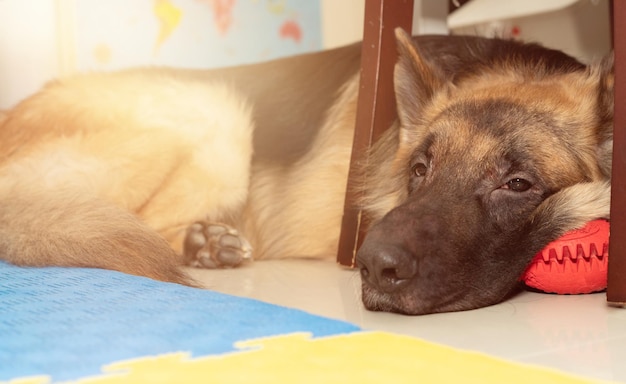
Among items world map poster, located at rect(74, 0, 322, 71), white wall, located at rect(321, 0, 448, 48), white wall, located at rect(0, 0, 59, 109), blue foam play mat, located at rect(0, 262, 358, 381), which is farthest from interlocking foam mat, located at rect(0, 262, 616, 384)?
white wall, located at rect(321, 0, 448, 48)

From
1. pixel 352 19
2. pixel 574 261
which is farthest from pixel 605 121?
pixel 352 19

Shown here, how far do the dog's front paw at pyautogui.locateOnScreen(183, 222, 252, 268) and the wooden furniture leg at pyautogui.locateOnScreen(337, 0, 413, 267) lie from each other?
426 millimetres

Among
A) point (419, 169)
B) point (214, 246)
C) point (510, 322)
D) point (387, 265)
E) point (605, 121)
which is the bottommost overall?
point (214, 246)

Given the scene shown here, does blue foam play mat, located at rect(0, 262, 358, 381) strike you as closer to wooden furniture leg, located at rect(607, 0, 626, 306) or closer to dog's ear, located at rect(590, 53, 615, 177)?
wooden furniture leg, located at rect(607, 0, 626, 306)

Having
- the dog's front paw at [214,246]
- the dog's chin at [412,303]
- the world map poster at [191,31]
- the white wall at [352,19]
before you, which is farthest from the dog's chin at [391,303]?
the white wall at [352,19]

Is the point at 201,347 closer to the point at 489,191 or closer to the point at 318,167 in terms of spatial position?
the point at 489,191

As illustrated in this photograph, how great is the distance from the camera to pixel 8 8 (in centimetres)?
421

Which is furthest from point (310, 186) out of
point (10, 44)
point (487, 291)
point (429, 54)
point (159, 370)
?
point (10, 44)

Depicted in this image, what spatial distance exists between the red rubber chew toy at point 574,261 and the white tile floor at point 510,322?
0.05m

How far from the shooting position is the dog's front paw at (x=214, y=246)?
117 inches

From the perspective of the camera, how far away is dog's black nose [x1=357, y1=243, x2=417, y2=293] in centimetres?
185

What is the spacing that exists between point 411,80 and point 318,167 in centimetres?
66

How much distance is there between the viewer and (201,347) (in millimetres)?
1509

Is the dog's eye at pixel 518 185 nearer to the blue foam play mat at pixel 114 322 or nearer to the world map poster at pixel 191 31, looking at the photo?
the blue foam play mat at pixel 114 322
